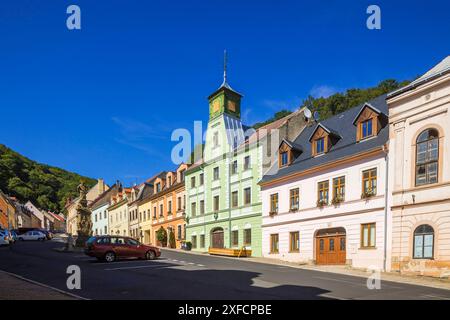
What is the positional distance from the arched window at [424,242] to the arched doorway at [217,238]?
1940 cm

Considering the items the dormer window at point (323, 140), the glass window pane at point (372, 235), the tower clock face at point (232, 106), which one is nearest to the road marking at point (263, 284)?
the glass window pane at point (372, 235)

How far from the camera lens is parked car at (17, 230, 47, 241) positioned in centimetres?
4694

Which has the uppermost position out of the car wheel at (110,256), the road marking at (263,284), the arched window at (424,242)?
the arched window at (424,242)

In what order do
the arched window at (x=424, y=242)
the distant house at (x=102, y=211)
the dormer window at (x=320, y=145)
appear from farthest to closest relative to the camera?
the distant house at (x=102, y=211), the dormer window at (x=320, y=145), the arched window at (x=424, y=242)

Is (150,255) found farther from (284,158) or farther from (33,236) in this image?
(33,236)

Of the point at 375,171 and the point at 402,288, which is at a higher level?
the point at 375,171

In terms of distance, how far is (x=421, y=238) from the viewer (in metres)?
18.4

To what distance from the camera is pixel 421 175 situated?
18875 mm

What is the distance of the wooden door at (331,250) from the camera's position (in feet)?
76.1

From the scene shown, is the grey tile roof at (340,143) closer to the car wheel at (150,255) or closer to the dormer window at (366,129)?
the dormer window at (366,129)

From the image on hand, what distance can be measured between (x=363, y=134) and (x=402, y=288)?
458 inches
